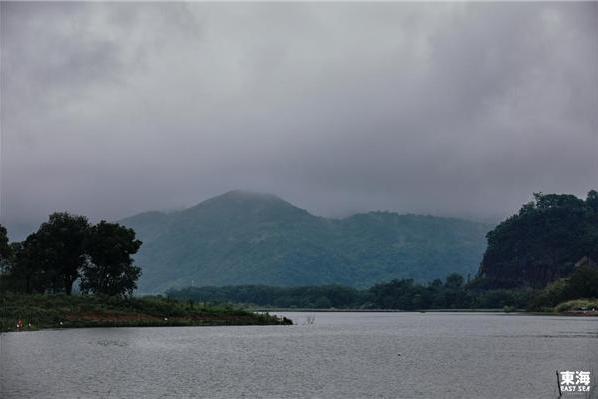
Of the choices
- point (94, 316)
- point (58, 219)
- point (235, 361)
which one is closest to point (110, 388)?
point (235, 361)

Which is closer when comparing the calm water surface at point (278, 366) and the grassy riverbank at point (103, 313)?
the calm water surface at point (278, 366)

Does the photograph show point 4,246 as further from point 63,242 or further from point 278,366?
point 278,366

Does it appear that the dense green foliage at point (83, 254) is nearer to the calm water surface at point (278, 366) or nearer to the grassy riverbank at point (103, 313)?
the grassy riverbank at point (103, 313)

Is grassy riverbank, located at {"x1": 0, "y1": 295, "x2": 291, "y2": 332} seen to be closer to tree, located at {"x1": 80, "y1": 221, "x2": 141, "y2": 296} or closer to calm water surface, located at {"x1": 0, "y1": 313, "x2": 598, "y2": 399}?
tree, located at {"x1": 80, "y1": 221, "x2": 141, "y2": 296}

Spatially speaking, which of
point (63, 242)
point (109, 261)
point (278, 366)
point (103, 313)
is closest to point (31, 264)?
point (63, 242)

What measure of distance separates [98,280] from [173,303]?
68.5ft

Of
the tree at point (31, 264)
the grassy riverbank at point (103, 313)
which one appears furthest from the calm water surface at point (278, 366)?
the tree at point (31, 264)

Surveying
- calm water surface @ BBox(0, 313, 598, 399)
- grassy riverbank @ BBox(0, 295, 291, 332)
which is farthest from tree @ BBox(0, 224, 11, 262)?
calm water surface @ BBox(0, 313, 598, 399)

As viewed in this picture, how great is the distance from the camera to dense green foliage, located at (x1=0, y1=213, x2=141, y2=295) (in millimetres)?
180500

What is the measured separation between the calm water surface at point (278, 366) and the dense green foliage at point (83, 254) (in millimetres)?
48080

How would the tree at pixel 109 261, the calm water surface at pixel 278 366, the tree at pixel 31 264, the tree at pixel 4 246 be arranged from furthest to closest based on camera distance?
the tree at pixel 31 264 → the tree at pixel 109 261 → the tree at pixel 4 246 → the calm water surface at pixel 278 366

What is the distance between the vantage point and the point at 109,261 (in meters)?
182

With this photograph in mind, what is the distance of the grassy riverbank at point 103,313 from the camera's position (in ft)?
475

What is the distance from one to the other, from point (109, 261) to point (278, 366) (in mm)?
104934
